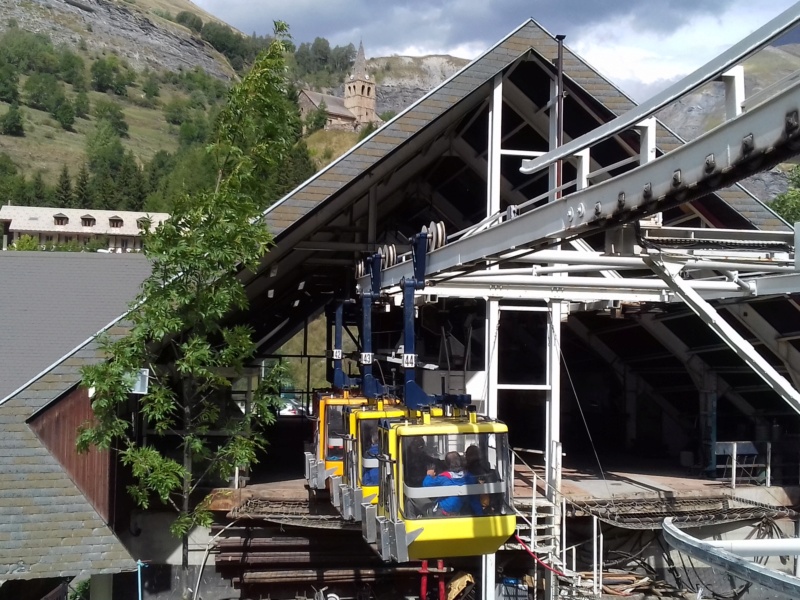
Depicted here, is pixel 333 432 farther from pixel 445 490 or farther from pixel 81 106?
pixel 81 106

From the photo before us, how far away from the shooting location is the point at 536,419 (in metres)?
20.8

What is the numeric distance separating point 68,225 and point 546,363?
73509mm

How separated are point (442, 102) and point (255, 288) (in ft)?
18.2

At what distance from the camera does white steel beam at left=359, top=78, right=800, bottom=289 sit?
4199 mm

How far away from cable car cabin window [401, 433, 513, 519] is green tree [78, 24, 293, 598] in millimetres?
3026

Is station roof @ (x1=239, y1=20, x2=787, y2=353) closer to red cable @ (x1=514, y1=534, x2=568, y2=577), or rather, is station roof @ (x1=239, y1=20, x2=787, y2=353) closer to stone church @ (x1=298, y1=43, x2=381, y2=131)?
red cable @ (x1=514, y1=534, x2=568, y2=577)

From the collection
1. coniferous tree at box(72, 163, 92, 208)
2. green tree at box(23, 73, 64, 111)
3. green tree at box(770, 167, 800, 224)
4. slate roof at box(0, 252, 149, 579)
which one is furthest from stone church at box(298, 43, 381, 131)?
slate roof at box(0, 252, 149, 579)

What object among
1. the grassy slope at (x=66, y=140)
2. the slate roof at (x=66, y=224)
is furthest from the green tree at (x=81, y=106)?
the slate roof at (x=66, y=224)

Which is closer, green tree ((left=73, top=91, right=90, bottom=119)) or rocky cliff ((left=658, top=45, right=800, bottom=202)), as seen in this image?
rocky cliff ((left=658, top=45, right=800, bottom=202))

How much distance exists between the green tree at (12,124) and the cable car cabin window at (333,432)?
110967 millimetres

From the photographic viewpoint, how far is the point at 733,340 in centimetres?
523

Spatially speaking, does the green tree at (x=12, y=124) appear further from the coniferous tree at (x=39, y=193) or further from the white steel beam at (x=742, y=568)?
the white steel beam at (x=742, y=568)

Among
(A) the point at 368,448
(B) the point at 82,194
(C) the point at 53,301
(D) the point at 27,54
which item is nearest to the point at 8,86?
(D) the point at 27,54

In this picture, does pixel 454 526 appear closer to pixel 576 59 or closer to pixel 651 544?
pixel 651 544
